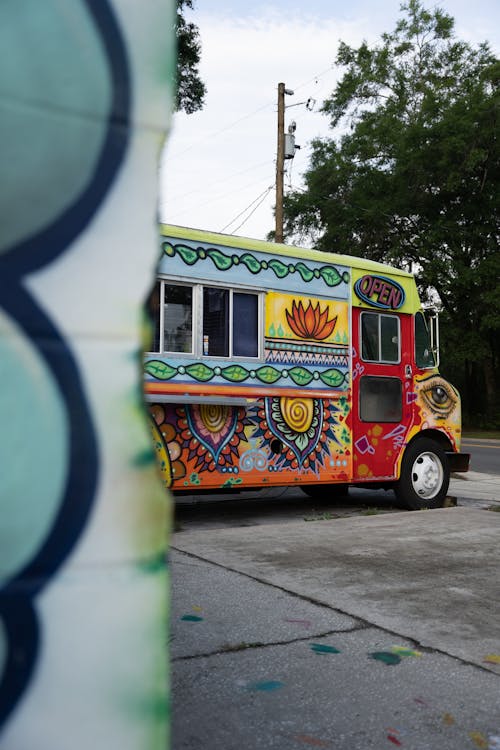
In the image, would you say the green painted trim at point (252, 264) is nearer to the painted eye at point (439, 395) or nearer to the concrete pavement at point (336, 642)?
the painted eye at point (439, 395)

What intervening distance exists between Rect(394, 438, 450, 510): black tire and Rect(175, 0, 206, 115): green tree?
961 centimetres

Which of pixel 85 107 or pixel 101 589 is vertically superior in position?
pixel 85 107

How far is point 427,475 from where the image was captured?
9.29m

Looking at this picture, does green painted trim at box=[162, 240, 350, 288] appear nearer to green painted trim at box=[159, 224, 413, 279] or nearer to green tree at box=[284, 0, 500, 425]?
green painted trim at box=[159, 224, 413, 279]

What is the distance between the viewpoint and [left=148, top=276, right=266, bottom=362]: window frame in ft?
24.2

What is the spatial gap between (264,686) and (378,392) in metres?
5.85

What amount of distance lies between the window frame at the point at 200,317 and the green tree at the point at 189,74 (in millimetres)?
8907

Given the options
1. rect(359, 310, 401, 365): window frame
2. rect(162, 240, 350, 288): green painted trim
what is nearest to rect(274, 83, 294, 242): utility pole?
rect(359, 310, 401, 365): window frame

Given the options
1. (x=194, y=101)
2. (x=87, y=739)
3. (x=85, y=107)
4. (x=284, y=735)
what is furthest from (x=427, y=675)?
(x=194, y=101)

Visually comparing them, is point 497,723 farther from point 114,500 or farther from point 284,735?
point 114,500

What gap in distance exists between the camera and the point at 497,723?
309 centimetres

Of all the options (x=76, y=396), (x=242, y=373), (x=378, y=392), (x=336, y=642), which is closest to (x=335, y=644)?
(x=336, y=642)

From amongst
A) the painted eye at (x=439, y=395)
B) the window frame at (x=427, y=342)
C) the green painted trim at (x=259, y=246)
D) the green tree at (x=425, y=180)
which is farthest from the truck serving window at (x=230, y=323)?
the green tree at (x=425, y=180)

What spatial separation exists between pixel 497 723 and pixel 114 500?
7.79ft
